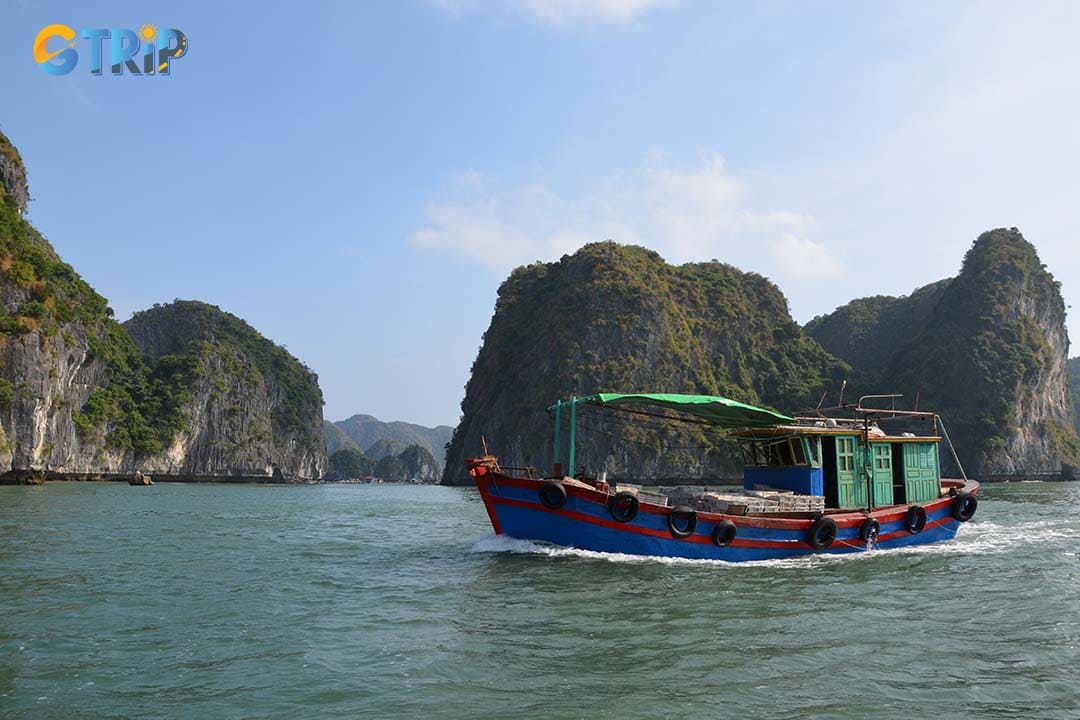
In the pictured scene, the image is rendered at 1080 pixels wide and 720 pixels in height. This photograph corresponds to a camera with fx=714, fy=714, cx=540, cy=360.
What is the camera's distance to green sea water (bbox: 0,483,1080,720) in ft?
21.5

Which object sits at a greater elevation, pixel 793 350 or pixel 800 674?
pixel 793 350

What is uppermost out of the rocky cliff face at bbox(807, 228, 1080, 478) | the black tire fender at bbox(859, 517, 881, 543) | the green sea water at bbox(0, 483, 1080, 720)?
the rocky cliff face at bbox(807, 228, 1080, 478)

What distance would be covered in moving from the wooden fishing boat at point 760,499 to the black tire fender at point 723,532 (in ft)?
0.07

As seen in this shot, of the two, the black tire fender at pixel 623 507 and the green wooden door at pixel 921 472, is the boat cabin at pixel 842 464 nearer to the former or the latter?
the green wooden door at pixel 921 472

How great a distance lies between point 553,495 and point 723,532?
11.8 feet

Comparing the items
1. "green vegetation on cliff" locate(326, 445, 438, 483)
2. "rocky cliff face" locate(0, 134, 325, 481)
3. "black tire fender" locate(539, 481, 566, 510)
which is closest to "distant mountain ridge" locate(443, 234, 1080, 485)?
"rocky cliff face" locate(0, 134, 325, 481)

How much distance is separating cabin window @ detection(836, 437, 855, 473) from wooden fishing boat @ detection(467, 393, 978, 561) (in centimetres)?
2

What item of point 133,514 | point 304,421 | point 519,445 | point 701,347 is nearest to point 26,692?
point 133,514

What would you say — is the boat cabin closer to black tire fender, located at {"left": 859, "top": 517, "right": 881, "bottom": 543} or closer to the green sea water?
black tire fender, located at {"left": 859, "top": 517, "right": 881, "bottom": 543}

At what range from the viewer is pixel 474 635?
8.88m

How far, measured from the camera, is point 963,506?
61.9ft

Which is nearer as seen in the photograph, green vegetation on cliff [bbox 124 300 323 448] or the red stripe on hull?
the red stripe on hull

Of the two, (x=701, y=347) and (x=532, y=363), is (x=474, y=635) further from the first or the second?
(x=701, y=347)

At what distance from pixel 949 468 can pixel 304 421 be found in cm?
10639
